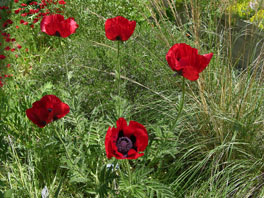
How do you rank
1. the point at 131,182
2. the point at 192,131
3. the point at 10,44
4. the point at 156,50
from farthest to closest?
the point at 10,44
the point at 156,50
the point at 192,131
the point at 131,182

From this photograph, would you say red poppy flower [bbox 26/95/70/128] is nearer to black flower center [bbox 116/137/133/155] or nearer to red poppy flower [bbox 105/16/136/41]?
black flower center [bbox 116/137/133/155]

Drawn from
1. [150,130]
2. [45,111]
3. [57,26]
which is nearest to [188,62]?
A: [45,111]

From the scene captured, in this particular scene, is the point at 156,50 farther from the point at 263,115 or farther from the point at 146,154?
the point at 146,154

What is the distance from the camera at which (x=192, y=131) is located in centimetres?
226

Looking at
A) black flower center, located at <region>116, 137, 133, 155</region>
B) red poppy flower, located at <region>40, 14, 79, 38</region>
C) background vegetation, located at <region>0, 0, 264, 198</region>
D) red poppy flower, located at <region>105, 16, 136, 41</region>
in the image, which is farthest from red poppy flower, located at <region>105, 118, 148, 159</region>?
red poppy flower, located at <region>40, 14, 79, 38</region>

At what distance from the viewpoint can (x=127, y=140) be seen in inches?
52.4

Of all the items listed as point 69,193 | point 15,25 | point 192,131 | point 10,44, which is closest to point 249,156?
point 192,131

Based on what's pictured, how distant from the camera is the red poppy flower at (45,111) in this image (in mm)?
1425

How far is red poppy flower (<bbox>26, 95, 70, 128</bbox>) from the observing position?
4.67 ft

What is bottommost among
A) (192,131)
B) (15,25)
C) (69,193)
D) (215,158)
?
(69,193)

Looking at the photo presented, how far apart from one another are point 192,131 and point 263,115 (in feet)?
1.51

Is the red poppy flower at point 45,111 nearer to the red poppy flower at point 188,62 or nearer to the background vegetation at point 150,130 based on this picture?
the background vegetation at point 150,130

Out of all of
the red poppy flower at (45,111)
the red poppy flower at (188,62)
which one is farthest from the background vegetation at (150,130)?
the red poppy flower at (188,62)

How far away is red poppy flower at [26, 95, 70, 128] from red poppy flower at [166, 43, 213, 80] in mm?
517
